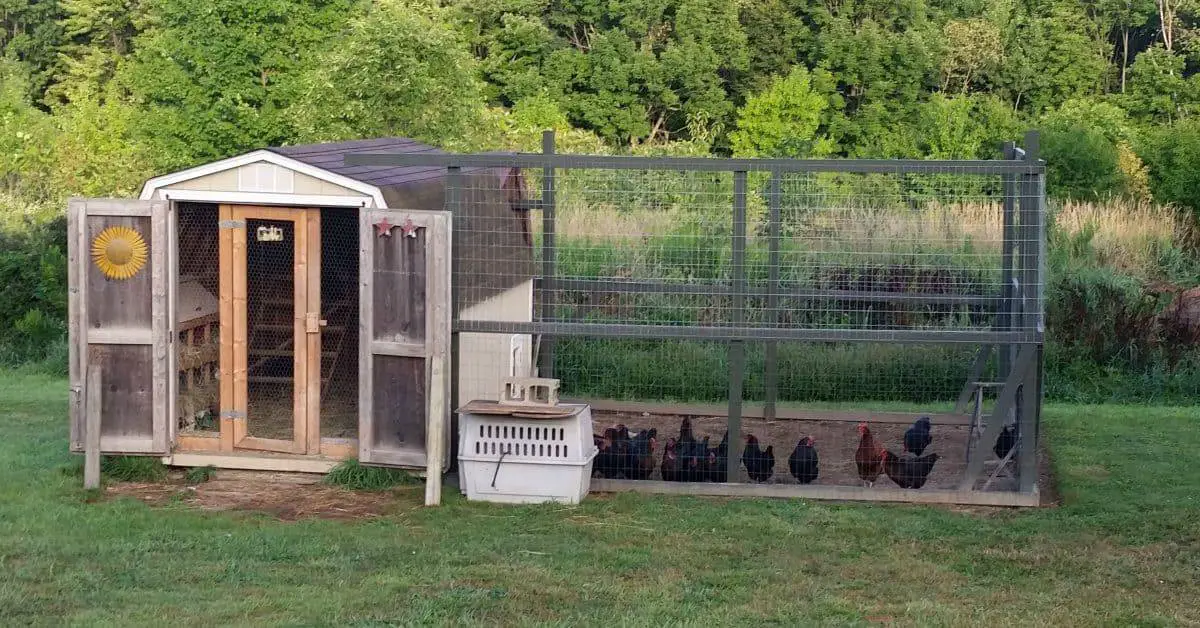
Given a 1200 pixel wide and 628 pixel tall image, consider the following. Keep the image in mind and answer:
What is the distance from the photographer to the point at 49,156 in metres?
31.6

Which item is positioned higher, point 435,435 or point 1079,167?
point 1079,167

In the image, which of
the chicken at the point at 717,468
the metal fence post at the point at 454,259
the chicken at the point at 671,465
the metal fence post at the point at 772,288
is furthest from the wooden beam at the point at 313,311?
the metal fence post at the point at 772,288

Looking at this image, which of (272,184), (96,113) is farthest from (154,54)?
(272,184)

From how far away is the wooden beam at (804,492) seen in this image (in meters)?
9.91

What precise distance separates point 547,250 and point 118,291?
3.24m

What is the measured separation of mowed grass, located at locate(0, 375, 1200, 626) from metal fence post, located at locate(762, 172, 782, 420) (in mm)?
1548

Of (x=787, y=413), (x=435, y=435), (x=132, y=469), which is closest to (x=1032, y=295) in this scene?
(x=787, y=413)

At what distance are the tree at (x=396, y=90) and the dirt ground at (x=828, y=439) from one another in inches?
323

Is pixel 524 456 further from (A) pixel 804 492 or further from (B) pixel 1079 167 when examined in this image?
(B) pixel 1079 167

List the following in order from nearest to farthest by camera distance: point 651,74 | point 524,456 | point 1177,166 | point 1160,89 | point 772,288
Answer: point 524,456, point 772,288, point 1177,166, point 1160,89, point 651,74

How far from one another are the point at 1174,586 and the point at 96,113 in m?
32.4

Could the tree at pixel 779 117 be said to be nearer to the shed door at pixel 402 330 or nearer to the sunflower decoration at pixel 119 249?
the shed door at pixel 402 330

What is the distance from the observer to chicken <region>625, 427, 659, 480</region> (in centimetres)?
1027

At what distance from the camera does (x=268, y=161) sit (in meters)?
10.1
